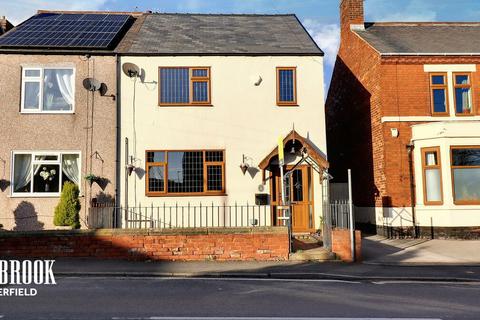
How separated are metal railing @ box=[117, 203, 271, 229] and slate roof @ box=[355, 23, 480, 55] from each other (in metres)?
7.91

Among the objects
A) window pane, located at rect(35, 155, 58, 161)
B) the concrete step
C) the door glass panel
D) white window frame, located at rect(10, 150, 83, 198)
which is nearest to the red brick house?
the door glass panel

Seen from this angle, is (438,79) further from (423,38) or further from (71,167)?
(71,167)

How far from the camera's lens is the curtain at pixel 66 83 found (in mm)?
14875

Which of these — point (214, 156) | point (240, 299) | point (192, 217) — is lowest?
point (240, 299)

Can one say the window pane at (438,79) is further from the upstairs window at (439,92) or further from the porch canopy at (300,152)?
the porch canopy at (300,152)

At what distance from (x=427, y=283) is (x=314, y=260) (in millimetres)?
2922

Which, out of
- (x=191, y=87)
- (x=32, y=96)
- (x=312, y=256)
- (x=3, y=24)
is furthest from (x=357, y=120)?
(x=3, y=24)

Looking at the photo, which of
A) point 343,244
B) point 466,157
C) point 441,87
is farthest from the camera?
point 441,87

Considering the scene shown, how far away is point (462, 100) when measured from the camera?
16.5 metres

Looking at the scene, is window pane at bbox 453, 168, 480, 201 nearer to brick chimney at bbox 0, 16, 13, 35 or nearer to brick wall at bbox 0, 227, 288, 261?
brick wall at bbox 0, 227, 288, 261

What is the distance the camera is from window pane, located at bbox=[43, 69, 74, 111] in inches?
583

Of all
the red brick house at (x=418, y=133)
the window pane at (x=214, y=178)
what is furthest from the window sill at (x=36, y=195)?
the red brick house at (x=418, y=133)

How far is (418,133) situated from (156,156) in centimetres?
960

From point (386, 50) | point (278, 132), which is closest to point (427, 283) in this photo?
point (278, 132)
